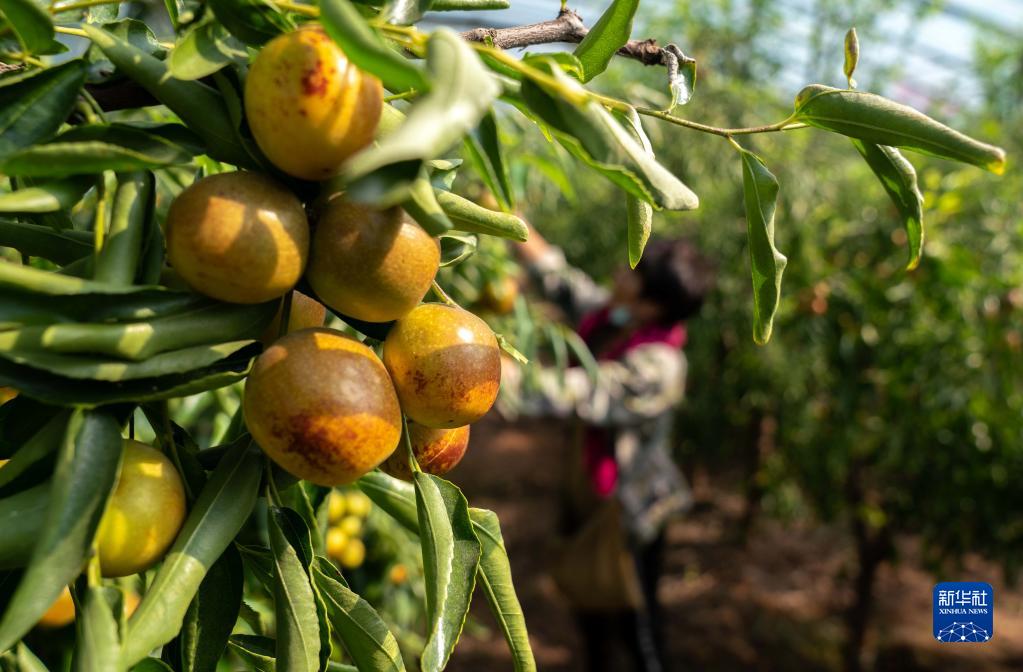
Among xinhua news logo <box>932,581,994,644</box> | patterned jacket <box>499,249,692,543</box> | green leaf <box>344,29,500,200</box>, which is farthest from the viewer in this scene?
patterned jacket <box>499,249,692,543</box>


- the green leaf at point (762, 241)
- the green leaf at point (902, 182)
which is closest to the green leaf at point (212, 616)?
the green leaf at point (762, 241)

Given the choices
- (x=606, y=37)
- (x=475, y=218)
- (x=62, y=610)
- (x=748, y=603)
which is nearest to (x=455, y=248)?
(x=475, y=218)

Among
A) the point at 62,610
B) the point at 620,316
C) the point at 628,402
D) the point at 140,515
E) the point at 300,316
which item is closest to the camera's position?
the point at 140,515

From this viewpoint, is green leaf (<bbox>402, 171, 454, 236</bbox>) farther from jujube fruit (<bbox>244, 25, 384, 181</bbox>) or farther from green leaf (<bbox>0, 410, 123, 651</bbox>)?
green leaf (<bbox>0, 410, 123, 651</bbox>)

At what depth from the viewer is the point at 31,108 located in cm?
44

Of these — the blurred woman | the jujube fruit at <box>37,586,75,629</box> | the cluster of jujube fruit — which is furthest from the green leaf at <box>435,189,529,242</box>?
the blurred woman

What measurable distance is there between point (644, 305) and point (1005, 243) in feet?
3.80

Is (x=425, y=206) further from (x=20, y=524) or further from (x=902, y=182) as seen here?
(x=902, y=182)

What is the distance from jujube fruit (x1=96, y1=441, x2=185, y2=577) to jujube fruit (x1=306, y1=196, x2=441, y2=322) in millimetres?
125

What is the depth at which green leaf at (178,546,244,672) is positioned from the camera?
48 cm

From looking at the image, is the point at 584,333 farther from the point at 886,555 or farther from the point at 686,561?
the point at 686,561

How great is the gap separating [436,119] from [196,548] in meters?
0.26

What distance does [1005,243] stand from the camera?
2.71 m

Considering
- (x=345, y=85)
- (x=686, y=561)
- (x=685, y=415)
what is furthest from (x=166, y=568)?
(x=686, y=561)
